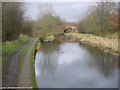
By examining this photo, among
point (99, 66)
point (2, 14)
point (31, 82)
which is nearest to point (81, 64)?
point (99, 66)

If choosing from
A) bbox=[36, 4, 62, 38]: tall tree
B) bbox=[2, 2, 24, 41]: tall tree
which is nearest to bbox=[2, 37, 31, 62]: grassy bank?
bbox=[2, 2, 24, 41]: tall tree

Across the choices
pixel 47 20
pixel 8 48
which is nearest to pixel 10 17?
pixel 8 48

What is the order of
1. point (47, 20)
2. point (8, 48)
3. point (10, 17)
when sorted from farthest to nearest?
point (47, 20) → point (8, 48) → point (10, 17)

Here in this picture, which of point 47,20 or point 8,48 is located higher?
point 47,20

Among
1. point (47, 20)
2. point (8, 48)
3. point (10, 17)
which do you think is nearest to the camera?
point (10, 17)

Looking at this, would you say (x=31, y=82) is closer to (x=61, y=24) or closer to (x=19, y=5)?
(x=19, y=5)

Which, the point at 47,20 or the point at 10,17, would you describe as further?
the point at 47,20

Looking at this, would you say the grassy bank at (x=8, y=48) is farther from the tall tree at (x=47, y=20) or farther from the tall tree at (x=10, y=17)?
the tall tree at (x=47, y=20)

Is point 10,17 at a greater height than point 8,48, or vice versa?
point 10,17

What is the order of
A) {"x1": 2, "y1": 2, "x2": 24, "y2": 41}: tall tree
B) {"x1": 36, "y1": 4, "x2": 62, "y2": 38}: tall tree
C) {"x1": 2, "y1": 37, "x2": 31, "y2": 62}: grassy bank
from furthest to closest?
{"x1": 36, "y1": 4, "x2": 62, "y2": 38}: tall tree → {"x1": 2, "y1": 37, "x2": 31, "y2": 62}: grassy bank → {"x1": 2, "y1": 2, "x2": 24, "y2": 41}: tall tree

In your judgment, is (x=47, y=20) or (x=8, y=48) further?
(x=47, y=20)

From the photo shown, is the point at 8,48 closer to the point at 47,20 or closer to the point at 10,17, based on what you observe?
the point at 10,17

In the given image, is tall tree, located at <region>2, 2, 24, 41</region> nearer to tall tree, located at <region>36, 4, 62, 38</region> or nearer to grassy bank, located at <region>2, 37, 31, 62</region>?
grassy bank, located at <region>2, 37, 31, 62</region>

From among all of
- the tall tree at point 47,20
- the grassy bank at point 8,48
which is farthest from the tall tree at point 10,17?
the tall tree at point 47,20
